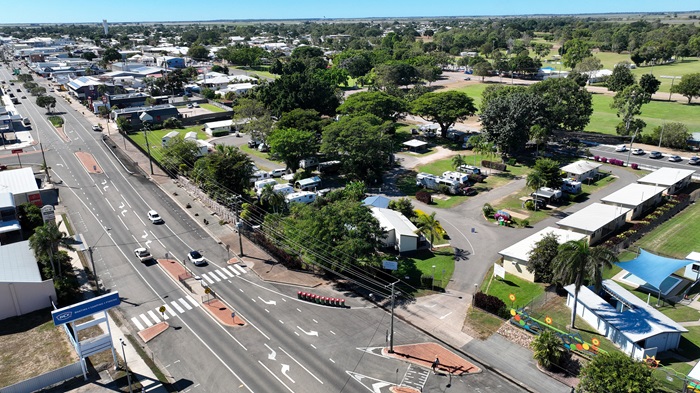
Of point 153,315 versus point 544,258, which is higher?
point 544,258

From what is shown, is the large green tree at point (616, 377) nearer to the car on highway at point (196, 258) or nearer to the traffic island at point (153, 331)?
the traffic island at point (153, 331)

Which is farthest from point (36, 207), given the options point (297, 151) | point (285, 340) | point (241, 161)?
point (285, 340)

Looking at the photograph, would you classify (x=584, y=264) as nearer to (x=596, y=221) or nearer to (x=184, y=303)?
(x=596, y=221)

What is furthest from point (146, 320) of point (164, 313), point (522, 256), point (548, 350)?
point (522, 256)

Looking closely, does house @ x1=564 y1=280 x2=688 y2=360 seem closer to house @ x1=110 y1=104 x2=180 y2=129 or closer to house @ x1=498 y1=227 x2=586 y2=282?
house @ x1=498 y1=227 x2=586 y2=282

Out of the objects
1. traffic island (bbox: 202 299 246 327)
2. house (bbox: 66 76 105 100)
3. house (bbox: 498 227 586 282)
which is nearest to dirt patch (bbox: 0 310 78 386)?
traffic island (bbox: 202 299 246 327)

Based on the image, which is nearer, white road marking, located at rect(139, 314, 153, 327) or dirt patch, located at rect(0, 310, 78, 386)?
dirt patch, located at rect(0, 310, 78, 386)
